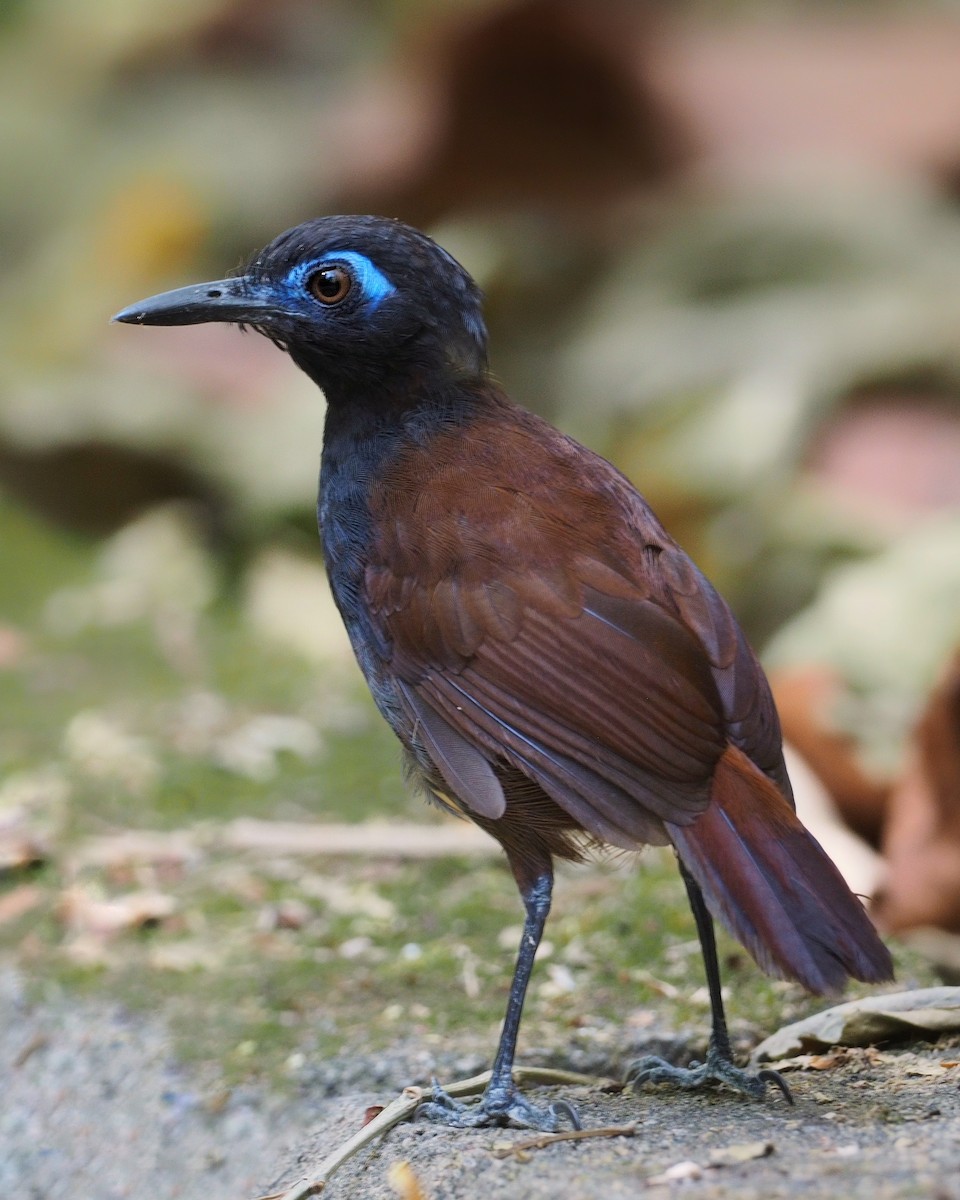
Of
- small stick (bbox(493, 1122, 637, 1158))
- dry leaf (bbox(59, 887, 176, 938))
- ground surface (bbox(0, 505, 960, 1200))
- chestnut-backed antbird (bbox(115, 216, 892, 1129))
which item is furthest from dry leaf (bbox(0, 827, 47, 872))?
small stick (bbox(493, 1122, 637, 1158))

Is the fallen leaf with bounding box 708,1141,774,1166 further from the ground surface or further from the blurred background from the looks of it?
the blurred background

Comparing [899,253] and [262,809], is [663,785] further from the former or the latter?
[899,253]

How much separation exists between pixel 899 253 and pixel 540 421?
4.91 m

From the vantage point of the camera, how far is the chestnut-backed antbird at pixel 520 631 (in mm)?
2443

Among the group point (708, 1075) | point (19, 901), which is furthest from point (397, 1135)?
point (19, 901)

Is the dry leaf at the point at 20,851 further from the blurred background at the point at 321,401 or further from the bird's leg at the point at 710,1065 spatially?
the bird's leg at the point at 710,1065

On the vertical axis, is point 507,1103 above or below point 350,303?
below

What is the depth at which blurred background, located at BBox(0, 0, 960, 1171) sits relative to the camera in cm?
404

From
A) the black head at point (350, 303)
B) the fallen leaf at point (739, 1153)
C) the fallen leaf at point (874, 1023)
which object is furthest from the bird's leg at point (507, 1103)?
the black head at point (350, 303)

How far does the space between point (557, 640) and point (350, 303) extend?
88cm

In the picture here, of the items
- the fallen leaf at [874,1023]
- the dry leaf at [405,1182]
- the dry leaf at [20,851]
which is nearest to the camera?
the dry leaf at [405,1182]

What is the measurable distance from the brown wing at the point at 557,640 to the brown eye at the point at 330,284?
1.32ft

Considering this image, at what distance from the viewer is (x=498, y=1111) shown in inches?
101

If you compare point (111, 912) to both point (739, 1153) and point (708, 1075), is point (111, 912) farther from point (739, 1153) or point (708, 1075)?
point (739, 1153)
